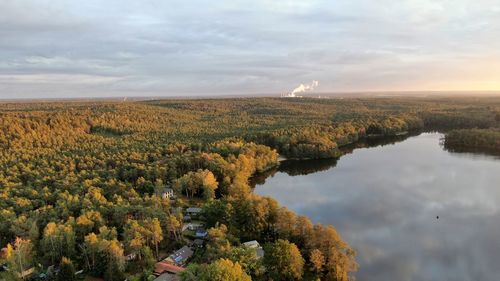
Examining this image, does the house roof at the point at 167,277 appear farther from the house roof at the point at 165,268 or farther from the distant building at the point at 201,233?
the distant building at the point at 201,233

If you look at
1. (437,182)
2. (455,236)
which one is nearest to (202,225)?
(455,236)

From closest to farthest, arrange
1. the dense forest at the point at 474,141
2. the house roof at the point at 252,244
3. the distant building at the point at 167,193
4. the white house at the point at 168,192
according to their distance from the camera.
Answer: the house roof at the point at 252,244 < the distant building at the point at 167,193 < the white house at the point at 168,192 < the dense forest at the point at 474,141

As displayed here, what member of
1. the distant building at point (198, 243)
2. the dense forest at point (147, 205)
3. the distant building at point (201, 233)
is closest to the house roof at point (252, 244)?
the dense forest at point (147, 205)

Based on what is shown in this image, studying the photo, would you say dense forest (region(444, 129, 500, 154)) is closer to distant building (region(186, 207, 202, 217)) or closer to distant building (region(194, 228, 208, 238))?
distant building (region(186, 207, 202, 217))

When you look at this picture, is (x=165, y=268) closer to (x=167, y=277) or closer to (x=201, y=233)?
(x=167, y=277)

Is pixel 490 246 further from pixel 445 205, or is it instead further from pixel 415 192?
pixel 415 192

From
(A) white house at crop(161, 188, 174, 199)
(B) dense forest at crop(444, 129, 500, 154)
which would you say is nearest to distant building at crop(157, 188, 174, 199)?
(A) white house at crop(161, 188, 174, 199)
